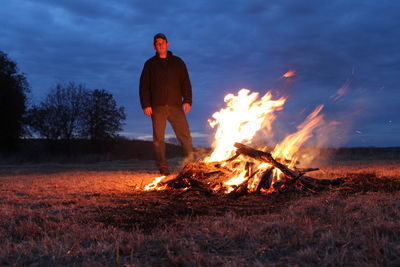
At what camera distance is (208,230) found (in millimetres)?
3211

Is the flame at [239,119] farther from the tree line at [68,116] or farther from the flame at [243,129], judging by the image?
the tree line at [68,116]

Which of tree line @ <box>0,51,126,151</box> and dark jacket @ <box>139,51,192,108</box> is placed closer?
dark jacket @ <box>139,51,192,108</box>

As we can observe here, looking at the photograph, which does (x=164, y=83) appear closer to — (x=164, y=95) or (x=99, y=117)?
(x=164, y=95)

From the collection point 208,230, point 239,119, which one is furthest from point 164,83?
point 208,230

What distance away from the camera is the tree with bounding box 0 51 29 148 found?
28.6 meters

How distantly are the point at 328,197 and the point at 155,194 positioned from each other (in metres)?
2.54

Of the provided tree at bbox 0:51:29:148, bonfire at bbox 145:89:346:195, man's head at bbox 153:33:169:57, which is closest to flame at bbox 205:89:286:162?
bonfire at bbox 145:89:346:195

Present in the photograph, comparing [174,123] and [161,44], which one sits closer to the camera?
[161,44]

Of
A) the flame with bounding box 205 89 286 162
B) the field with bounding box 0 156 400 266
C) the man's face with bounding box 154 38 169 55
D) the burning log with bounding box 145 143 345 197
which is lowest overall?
the field with bounding box 0 156 400 266

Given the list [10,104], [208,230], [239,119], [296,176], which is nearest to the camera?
[208,230]

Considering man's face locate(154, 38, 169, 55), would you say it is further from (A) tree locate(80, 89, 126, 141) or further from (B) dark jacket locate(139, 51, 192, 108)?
(A) tree locate(80, 89, 126, 141)

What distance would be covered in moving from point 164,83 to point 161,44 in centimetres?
86

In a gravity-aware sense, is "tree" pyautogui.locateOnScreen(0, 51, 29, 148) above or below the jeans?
above

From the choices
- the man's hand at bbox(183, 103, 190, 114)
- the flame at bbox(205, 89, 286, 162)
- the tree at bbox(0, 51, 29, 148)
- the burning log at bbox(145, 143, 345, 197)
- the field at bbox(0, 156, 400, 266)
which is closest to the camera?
the field at bbox(0, 156, 400, 266)
